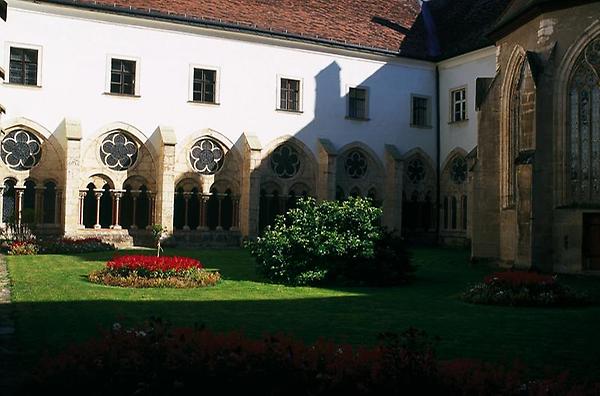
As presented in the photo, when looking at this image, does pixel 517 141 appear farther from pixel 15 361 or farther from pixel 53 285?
pixel 15 361

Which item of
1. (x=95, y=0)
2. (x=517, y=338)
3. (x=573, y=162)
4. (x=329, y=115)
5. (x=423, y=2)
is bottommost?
(x=517, y=338)

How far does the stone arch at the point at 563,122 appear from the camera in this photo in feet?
58.4

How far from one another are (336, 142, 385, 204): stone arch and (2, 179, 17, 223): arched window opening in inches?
503

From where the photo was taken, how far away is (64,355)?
5918 millimetres

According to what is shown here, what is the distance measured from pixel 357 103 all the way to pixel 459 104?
14.8 feet

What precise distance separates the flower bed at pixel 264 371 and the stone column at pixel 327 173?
22219 mm

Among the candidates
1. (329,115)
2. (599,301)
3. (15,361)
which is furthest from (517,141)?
(15,361)

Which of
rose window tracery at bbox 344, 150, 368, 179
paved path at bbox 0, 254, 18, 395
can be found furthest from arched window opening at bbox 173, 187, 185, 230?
paved path at bbox 0, 254, 18, 395

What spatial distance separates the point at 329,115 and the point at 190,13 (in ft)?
23.1

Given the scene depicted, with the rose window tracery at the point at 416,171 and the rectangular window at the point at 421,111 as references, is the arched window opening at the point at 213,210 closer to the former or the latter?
the rose window tracery at the point at 416,171

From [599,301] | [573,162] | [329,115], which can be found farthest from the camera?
[329,115]

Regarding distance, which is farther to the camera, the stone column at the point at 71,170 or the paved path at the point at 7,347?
the stone column at the point at 71,170

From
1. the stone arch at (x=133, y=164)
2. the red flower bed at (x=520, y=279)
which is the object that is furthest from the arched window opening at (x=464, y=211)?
the red flower bed at (x=520, y=279)

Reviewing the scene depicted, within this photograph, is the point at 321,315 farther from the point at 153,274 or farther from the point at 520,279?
the point at 153,274
